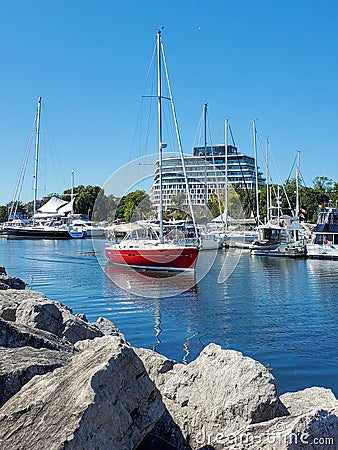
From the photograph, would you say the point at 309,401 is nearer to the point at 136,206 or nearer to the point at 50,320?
the point at 50,320

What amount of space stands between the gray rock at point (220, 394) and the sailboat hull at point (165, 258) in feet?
99.5

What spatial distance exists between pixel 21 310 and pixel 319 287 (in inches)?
1029

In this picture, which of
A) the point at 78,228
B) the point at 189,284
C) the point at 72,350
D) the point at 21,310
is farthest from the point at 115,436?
the point at 78,228

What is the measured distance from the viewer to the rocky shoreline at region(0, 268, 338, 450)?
485 centimetres

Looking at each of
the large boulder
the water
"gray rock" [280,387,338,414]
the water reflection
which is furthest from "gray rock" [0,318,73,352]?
the water reflection

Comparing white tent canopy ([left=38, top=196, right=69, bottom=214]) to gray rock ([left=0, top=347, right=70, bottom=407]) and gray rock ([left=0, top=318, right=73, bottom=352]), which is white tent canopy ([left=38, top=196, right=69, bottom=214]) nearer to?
gray rock ([left=0, top=318, right=73, bottom=352])

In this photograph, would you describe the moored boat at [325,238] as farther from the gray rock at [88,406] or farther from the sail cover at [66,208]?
the sail cover at [66,208]

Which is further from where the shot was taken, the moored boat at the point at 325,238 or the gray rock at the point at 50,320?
the moored boat at the point at 325,238

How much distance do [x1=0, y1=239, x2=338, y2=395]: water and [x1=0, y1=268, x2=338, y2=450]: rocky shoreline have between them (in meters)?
6.75

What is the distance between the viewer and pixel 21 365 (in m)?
5.83

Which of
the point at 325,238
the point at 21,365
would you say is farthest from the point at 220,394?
the point at 325,238

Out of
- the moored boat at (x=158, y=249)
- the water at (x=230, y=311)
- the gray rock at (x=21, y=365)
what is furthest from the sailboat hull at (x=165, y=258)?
the gray rock at (x=21, y=365)

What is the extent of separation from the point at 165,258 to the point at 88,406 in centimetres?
3292

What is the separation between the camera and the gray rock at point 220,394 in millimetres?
5895
